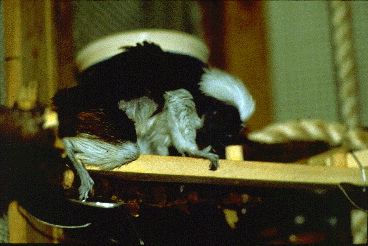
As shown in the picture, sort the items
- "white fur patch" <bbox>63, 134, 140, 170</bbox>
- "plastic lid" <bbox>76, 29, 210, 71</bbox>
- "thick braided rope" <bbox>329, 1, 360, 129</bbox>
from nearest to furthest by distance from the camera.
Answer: "white fur patch" <bbox>63, 134, 140, 170</bbox>, "plastic lid" <bbox>76, 29, 210, 71</bbox>, "thick braided rope" <bbox>329, 1, 360, 129</bbox>

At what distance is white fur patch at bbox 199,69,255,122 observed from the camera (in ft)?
1.79

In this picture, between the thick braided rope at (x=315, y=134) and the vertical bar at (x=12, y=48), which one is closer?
the vertical bar at (x=12, y=48)

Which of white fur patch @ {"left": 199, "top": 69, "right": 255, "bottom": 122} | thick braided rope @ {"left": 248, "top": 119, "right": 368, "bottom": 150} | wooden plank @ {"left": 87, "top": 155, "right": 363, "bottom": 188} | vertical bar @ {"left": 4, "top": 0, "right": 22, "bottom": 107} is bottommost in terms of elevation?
wooden plank @ {"left": 87, "top": 155, "right": 363, "bottom": 188}

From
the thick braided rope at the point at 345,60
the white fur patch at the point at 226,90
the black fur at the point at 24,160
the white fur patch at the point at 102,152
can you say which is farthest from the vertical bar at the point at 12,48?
the thick braided rope at the point at 345,60

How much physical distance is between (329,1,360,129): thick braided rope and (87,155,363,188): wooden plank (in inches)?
5.9

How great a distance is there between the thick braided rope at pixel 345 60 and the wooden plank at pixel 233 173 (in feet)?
0.50

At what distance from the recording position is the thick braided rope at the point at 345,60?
0.63 m

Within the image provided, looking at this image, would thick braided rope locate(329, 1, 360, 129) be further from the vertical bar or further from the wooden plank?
the vertical bar

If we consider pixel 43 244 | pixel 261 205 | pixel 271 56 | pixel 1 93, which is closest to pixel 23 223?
pixel 43 244

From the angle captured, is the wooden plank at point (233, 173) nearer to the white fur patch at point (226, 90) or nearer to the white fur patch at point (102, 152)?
the white fur patch at point (102, 152)

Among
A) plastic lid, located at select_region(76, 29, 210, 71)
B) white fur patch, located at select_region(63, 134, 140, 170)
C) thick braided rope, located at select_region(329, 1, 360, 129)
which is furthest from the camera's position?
thick braided rope, located at select_region(329, 1, 360, 129)

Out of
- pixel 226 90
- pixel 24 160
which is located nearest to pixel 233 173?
pixel 226 90

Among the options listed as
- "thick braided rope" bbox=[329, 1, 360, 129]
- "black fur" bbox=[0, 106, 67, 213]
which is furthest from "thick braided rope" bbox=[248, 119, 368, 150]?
"black fur" bbox=[0, 106, 67, 213]

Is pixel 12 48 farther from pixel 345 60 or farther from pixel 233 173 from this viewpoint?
pixel 345 60
